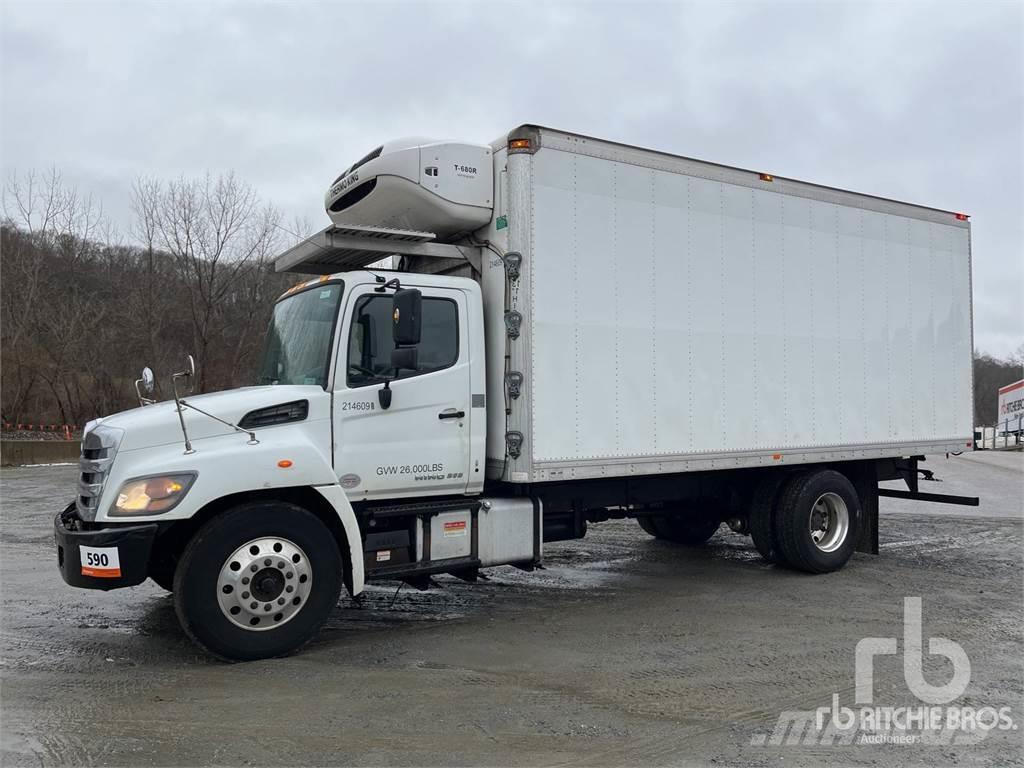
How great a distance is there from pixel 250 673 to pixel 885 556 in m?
7.58

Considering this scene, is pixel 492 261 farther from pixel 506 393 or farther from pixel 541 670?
pixel 541 670

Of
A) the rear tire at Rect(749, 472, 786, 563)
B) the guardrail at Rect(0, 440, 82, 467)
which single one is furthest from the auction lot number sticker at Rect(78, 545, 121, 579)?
the guardrail at Rect(0, 440, 82, 467)

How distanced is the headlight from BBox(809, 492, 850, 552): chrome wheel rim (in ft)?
20.9

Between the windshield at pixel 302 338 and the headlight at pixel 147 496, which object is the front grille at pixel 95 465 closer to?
the headlight at pixel 147 496

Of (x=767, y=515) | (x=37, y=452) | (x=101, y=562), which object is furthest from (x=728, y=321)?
(x=37, y=452)

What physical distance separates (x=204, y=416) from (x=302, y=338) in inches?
41.2

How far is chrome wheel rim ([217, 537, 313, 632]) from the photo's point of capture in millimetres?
5262

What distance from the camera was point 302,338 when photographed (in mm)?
6129

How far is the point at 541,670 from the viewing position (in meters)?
5.33

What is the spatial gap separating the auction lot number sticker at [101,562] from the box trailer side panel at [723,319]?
292cm

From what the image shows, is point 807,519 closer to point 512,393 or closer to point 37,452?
point 512,393

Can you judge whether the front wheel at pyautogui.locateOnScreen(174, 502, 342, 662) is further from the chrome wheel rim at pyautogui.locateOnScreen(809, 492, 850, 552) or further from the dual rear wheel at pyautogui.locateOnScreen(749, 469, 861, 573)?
the chrome wheel rim at pyautogui.locateOnScreen(809, 492, 850, 552)

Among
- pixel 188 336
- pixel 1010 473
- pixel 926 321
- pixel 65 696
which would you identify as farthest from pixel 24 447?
pixel 1010 473

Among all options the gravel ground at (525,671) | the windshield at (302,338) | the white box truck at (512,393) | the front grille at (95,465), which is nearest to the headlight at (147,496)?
the white box truck at (512,393)
